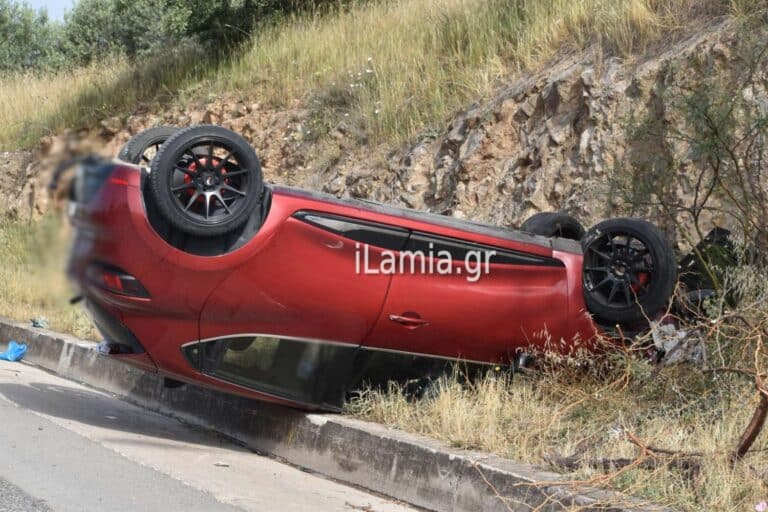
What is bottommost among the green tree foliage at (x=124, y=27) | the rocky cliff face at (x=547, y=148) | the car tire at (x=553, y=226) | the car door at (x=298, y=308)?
the car door at (x=298, y=308)

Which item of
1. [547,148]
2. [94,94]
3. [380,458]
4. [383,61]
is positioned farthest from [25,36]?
[380,458]

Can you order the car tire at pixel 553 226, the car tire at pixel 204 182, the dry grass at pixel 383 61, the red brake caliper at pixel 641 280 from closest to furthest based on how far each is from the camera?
the car tire at pixel 204 182
the red brake caliper at pixel 641 280
the car tire at pixel 553 226
the dry grass at pixel 383 61

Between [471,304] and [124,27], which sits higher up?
[124,27]

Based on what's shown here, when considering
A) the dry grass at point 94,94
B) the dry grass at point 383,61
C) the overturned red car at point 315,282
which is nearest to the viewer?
the overturned red car at point 315,282

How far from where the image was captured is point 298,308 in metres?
6.78

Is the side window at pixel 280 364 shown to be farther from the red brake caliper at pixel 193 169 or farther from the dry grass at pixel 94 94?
the dry grass at pixel 94 94

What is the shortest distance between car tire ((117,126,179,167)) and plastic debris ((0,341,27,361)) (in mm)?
4648

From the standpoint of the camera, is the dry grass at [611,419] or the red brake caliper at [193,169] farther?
the red brake caliper at [193,169]

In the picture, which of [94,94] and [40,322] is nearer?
[40,322]

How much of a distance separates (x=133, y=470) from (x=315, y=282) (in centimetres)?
153

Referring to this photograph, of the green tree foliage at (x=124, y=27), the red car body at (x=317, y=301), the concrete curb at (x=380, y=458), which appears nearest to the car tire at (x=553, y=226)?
the red car body at (x=317, y=301)

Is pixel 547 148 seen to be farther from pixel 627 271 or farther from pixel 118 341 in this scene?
pixel 118 341

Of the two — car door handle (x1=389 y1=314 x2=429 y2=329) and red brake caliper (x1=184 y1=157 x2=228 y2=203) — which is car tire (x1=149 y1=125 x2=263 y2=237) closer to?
red brake caliper (x1=184 y1=157 x2=228 y2=203)

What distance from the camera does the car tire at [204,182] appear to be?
6445 millimetres
